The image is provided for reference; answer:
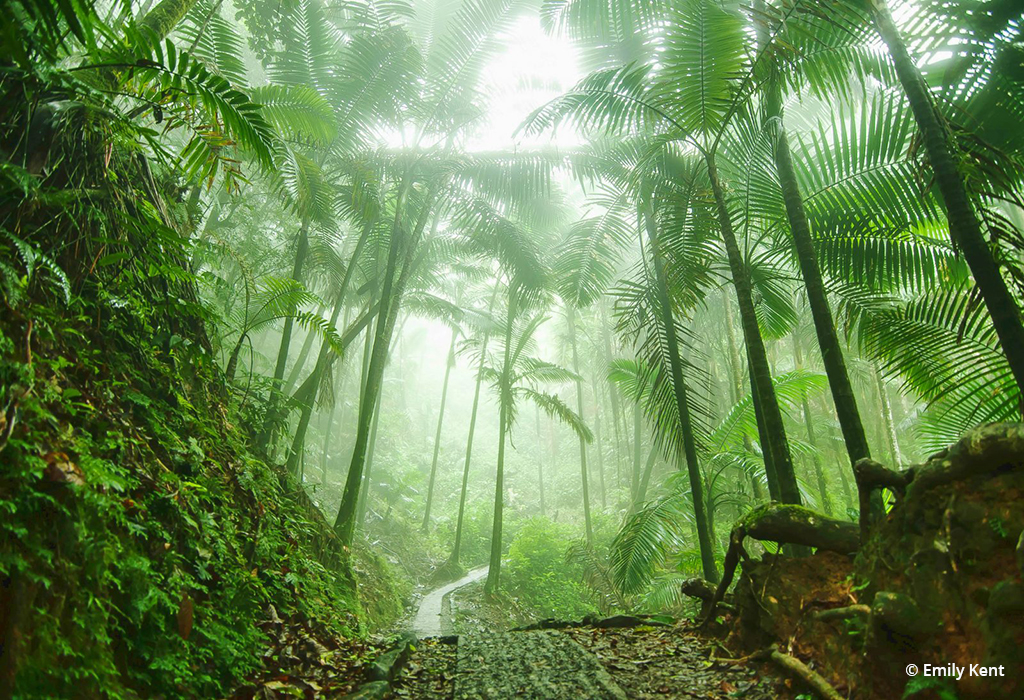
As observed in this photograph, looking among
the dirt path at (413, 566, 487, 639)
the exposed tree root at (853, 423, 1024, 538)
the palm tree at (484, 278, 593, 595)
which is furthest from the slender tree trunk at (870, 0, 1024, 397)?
the palm tree at (484, 278, 593, 595)

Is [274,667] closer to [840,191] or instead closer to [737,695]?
[737,695]

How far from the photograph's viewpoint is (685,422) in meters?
5.03

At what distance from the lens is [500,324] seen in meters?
11.9

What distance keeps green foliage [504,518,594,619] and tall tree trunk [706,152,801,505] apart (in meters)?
7.50

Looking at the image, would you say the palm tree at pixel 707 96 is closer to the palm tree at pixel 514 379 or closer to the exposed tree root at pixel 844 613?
the exposed tree root at pixel 844 613

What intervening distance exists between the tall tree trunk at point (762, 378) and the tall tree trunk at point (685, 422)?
945 millimetres

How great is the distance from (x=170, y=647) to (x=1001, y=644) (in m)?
2.88

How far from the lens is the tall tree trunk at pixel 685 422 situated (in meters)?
4.77

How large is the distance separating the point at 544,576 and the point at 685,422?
7.28 meters

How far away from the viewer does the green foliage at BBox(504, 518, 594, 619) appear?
1013 cm

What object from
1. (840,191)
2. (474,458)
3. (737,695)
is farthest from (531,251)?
(474,458)

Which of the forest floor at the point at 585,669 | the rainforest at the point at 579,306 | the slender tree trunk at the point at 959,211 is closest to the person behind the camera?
the rainforest at the point at 579,306

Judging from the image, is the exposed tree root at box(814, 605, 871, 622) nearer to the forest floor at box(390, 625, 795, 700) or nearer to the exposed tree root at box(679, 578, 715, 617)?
the forest floor at box(390, 625, 795, 700)

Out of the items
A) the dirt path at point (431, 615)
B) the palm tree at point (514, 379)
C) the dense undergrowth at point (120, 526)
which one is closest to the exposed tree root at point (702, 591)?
the dense undergrowth at point (120, 526)
